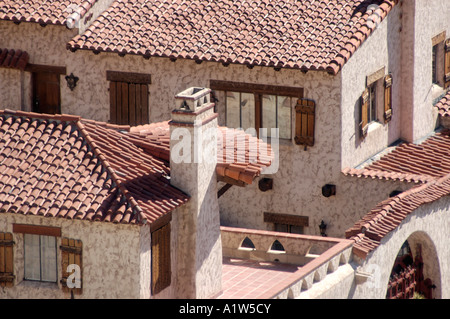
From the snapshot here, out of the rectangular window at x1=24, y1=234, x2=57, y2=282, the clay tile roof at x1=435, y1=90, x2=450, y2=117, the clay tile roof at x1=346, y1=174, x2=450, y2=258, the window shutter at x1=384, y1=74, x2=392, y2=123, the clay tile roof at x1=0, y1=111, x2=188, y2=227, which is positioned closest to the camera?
the clay tile roof at x1=0, y1=111, x2=188, y2=227

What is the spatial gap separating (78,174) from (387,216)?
28.1 feet

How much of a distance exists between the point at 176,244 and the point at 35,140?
13.6 ft

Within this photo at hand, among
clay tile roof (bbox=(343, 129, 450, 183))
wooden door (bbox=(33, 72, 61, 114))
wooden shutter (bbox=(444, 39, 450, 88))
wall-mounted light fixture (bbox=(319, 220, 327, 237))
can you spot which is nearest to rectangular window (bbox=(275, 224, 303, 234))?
wall-mounted light fixture (bbox=(319, 220, 327, 237))

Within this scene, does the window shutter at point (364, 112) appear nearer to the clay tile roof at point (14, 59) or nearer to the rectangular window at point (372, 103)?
the rectangular window at point (372, 103)

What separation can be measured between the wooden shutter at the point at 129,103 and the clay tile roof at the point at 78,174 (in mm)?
7488

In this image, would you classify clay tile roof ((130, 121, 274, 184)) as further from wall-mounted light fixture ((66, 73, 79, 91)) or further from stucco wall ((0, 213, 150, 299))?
wall-mounted light fixture ((66, 73, 79, 91))

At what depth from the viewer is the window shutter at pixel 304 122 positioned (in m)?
38.1

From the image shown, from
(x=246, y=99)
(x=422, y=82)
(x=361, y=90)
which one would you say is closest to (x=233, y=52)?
(x=246, y=99)

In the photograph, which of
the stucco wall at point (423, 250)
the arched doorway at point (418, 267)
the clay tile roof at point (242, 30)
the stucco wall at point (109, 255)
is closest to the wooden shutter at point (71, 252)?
the stucco wall at point (109, 255)

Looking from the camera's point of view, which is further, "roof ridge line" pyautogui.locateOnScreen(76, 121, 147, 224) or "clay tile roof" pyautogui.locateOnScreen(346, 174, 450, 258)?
"clay tile roof" pyautogui.locateOnScreen(346, 174, 450, 258)

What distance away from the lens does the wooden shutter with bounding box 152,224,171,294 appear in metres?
30.2

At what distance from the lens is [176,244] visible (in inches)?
1227

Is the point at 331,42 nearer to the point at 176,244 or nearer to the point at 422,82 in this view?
the point at 422,82

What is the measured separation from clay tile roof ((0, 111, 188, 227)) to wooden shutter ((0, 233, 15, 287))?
94 cm
